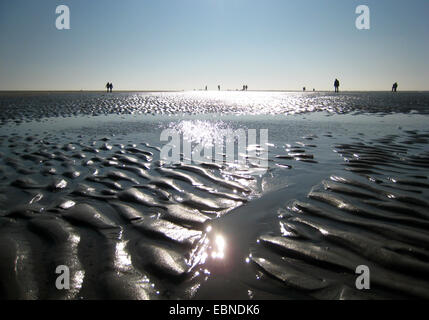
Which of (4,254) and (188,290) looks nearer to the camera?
(188,290)

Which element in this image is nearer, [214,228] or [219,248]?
[219,248]

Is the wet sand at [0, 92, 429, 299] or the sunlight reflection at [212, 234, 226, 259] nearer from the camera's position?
the wet sand at [0, 92, 429, 299]

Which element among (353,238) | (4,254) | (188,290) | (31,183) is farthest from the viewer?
(31,183)

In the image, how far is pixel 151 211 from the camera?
418 centimetres

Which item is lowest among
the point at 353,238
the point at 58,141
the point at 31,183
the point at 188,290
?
the point at 188,290

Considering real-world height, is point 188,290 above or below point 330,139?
below

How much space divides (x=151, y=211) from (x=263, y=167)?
11.1 feet

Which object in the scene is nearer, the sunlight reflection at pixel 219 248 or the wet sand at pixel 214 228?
the wet sand at pixel 214 228

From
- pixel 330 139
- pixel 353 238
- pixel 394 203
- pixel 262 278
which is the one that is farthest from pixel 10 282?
pixel 330 139

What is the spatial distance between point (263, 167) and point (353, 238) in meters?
3.46

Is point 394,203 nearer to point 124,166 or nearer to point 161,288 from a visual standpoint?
point 161,288

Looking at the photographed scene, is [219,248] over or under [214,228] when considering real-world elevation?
under
